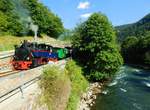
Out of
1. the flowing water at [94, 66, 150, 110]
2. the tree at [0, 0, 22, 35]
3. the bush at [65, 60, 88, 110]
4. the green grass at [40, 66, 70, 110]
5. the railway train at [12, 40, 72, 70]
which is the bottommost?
the flowing water at [94, 66, 150, 110]

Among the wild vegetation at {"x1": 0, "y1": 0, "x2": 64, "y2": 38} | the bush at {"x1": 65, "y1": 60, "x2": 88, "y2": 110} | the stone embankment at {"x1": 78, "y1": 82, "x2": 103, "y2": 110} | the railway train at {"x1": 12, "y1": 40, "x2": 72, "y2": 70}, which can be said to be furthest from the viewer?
the wild vegetation at {"x1": 0, "y1": 0, "x2": 64, "y2": 38}

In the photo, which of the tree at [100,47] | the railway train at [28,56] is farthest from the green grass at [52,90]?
the tree at [100,47]

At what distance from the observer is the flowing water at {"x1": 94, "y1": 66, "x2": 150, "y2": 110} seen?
4206cm

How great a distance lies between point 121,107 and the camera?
1638 inches

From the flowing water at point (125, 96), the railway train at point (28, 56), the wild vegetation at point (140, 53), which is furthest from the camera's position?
the wild vegetation at point (140, 53)

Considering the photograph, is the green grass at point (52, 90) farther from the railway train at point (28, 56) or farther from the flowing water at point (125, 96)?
the flowing water at point (125, 96)

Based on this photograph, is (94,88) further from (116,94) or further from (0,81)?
(0,81)

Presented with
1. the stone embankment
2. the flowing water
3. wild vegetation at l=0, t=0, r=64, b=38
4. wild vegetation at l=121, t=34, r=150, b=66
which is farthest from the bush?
wild vegetation at l=121, t=34, r=150, b=66

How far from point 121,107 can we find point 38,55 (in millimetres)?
12849

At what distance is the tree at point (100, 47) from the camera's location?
58.1 meters

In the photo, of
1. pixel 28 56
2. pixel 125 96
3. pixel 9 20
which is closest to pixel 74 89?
pixel 28 56

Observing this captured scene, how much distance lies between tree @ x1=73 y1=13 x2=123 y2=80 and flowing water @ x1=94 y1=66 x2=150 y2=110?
3.37 meters

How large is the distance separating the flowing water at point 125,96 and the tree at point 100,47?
Result: 3.37 m

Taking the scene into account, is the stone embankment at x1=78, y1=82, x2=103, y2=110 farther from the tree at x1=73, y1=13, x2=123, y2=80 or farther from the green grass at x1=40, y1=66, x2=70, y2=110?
the green grass at x1=40, y1=66, x2=70, y2=110
